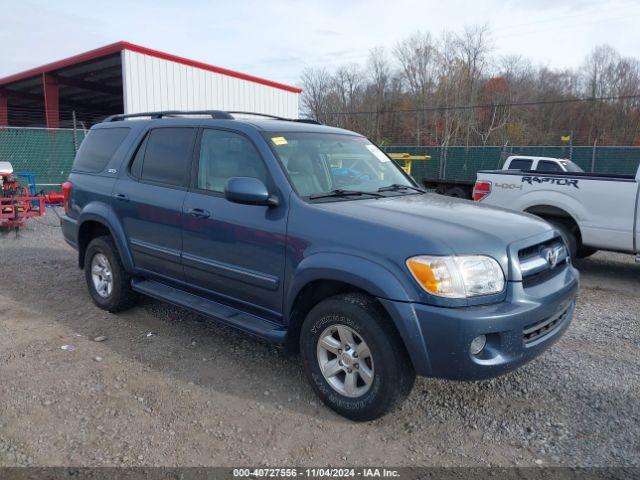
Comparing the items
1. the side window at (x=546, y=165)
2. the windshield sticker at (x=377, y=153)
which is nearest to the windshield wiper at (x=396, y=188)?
the windshield sticker at (x=377, y=153)

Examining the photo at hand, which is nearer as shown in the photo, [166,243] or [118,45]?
[166,243]

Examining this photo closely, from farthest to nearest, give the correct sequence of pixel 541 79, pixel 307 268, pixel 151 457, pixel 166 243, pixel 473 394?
pixel 541 79, pixel 166 243, pixel 473 394, pixel 307 268, pixel 151 457

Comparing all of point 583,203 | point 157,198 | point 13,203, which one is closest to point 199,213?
point 157,198

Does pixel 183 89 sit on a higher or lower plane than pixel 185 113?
higher

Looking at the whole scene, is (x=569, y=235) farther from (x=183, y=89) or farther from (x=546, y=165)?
(x=183, y=89)

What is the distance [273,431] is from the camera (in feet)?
10.2

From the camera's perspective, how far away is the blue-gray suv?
2.85 m

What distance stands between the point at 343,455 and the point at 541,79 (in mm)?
53726

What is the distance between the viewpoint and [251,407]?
339 cm

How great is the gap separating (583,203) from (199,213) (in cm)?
532

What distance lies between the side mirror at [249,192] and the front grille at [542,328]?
1.81 metres

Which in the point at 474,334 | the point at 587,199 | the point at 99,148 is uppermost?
the point at 99,148

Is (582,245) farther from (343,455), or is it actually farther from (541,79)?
(541,79)

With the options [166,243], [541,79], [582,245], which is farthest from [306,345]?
[541,79]
